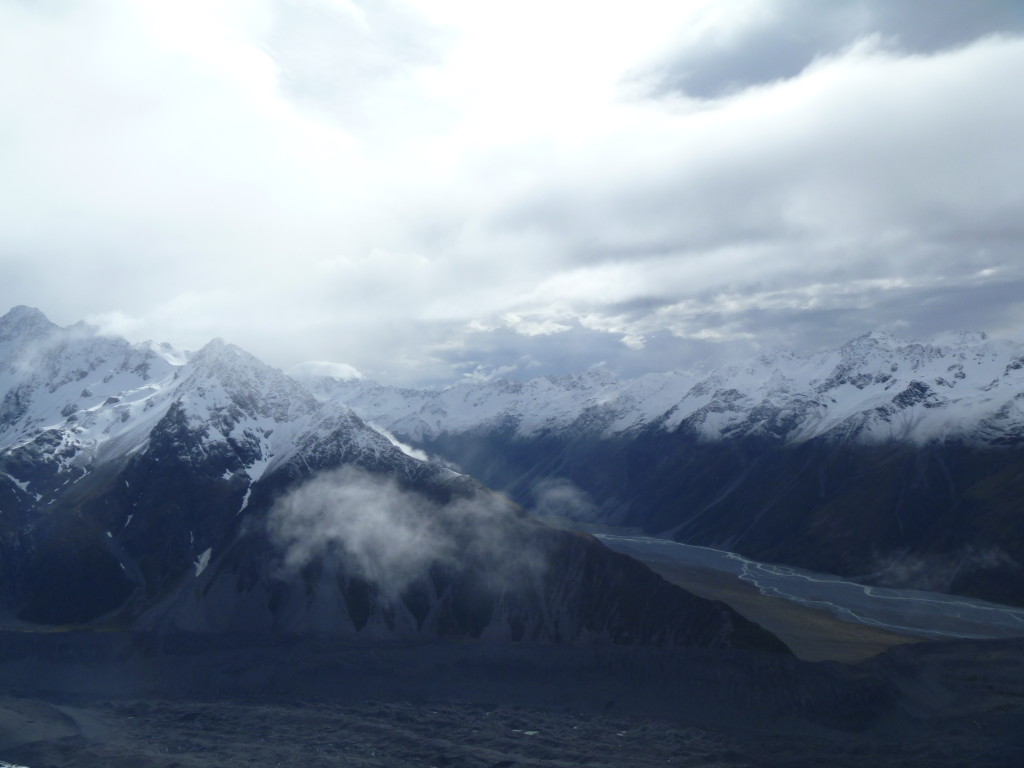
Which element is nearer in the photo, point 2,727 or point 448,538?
point 2,727

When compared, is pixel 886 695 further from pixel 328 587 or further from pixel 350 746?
pixel 328 587

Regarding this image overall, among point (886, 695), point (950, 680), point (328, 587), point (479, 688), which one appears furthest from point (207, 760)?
point (950, 680)

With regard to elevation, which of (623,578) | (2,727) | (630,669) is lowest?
(2,727)

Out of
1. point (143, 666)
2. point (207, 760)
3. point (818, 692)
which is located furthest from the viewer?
point (143, 666)

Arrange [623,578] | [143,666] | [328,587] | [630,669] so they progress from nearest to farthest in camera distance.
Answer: [630,669] < [143,666] < [623,578] < [328,587]

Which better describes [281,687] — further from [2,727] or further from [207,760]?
[2,727]

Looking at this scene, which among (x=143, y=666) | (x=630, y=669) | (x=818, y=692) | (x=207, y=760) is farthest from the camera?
(x=143, y=666)

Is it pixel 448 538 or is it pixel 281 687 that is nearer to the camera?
pixel 281 687

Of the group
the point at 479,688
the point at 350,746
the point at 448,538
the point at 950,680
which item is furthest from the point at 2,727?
the point at 950,680

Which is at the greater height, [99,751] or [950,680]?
[950,680]

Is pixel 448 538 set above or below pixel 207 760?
above
